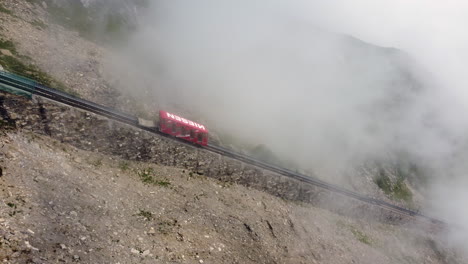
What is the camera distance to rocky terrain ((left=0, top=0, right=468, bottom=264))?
796 inches

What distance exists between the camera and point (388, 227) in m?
49.7

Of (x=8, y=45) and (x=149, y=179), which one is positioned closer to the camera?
(x=149, y=179)

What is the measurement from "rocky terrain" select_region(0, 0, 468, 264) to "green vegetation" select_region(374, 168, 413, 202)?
1394cm

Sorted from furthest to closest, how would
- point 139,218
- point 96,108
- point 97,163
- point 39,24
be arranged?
point 39,24
point 96,108
point 97,163
point 139,218

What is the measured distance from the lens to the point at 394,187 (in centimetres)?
6359

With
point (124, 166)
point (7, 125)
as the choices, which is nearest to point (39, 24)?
point (7, 125)

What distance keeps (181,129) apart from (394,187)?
51443 millimetres

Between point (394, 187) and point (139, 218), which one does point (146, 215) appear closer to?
point (139, 218)

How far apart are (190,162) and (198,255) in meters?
12.4

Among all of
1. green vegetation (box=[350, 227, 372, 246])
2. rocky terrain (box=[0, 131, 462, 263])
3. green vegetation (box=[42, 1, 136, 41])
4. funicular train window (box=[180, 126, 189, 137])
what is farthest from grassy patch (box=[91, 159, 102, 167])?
green vegetation (box=[350, 227, 372, 246])

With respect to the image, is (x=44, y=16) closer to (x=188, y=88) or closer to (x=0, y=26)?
(x=0, y=26)

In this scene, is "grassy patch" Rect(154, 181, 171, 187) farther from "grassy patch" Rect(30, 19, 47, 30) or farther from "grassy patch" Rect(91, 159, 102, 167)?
"grassy patch" Rect(30, 19, 47, 30)

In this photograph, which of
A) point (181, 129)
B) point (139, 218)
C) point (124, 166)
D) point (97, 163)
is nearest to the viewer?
point (139, 218)

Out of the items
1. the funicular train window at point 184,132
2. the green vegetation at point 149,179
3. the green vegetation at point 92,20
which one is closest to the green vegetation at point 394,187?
the funicular train window at point 184,132
